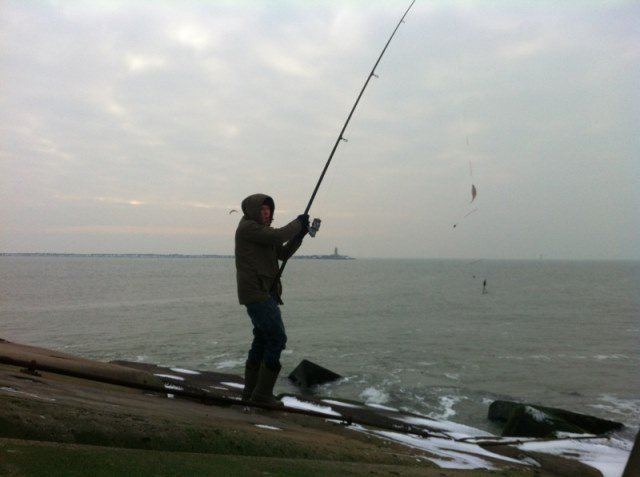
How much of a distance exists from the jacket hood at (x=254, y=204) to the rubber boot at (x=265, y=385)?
1603mm

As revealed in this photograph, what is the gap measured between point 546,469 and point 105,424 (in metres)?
4.83

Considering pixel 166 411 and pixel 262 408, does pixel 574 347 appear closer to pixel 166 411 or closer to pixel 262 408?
pixel 262 408

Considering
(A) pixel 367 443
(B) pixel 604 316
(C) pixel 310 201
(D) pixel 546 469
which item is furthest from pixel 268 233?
(B) pixel 604 316

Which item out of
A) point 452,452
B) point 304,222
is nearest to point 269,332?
point 304,222

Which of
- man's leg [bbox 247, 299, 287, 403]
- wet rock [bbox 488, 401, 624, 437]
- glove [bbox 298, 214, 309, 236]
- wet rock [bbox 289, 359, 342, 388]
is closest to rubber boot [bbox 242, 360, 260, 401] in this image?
man's leg [bbox 247, 299, 287, 403]

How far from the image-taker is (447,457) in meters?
4.92

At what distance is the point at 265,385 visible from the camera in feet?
18.1

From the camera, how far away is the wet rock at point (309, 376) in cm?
1341

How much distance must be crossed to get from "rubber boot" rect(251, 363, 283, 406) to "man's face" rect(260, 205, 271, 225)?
1545 millimetres

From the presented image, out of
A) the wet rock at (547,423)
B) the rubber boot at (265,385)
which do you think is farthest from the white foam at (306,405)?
the wet rock at (547,423)

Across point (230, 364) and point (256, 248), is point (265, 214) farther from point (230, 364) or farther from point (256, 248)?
point (230, 364)

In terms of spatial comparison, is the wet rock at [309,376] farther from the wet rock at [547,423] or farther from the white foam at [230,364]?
the wet rock at [547,423]

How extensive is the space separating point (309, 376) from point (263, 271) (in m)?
8.85

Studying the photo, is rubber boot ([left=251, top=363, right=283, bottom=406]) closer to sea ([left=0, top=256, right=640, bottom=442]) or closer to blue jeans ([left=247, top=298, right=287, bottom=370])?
blue jeans ([left=247, top=298, right=287, bottom=370])
